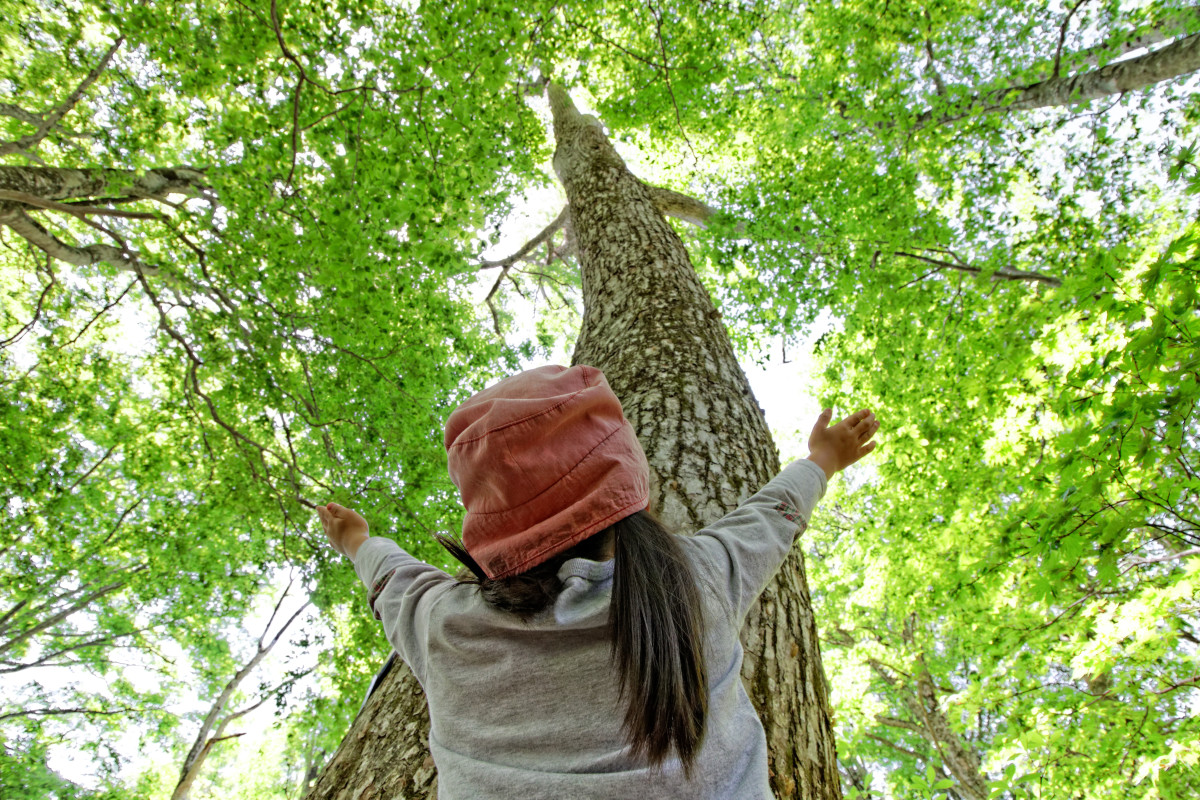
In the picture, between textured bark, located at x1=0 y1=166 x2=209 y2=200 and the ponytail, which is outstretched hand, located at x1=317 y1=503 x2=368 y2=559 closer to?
the ponytail

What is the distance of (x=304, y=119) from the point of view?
3922 millimetres

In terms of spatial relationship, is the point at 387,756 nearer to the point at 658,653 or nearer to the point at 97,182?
the point at 658,653

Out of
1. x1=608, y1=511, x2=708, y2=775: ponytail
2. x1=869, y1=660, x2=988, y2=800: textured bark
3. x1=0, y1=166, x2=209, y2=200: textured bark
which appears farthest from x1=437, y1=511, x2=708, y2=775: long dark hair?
x1=869, y1=660, x2=988, y2=800: textured bark

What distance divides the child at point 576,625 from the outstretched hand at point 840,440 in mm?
475

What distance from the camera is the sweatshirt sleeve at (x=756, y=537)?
1095mm

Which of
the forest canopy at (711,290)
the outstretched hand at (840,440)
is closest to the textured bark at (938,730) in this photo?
A: the forest canopy at (711,290)

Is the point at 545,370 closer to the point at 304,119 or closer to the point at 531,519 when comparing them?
the point at 531,519

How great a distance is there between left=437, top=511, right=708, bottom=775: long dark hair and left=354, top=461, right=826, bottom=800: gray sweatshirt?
0.03m

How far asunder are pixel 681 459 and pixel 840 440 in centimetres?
56

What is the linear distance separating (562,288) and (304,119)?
756cm

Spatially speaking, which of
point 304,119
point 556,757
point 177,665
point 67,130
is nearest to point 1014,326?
point 556,757

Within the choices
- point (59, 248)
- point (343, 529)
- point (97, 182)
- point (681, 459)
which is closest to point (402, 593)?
point (343, 529)

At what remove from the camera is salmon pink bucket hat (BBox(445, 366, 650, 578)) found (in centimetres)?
101

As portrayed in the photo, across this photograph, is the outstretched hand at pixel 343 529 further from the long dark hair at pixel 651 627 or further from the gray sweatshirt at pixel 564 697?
the long dark hair at pixel 651 627
